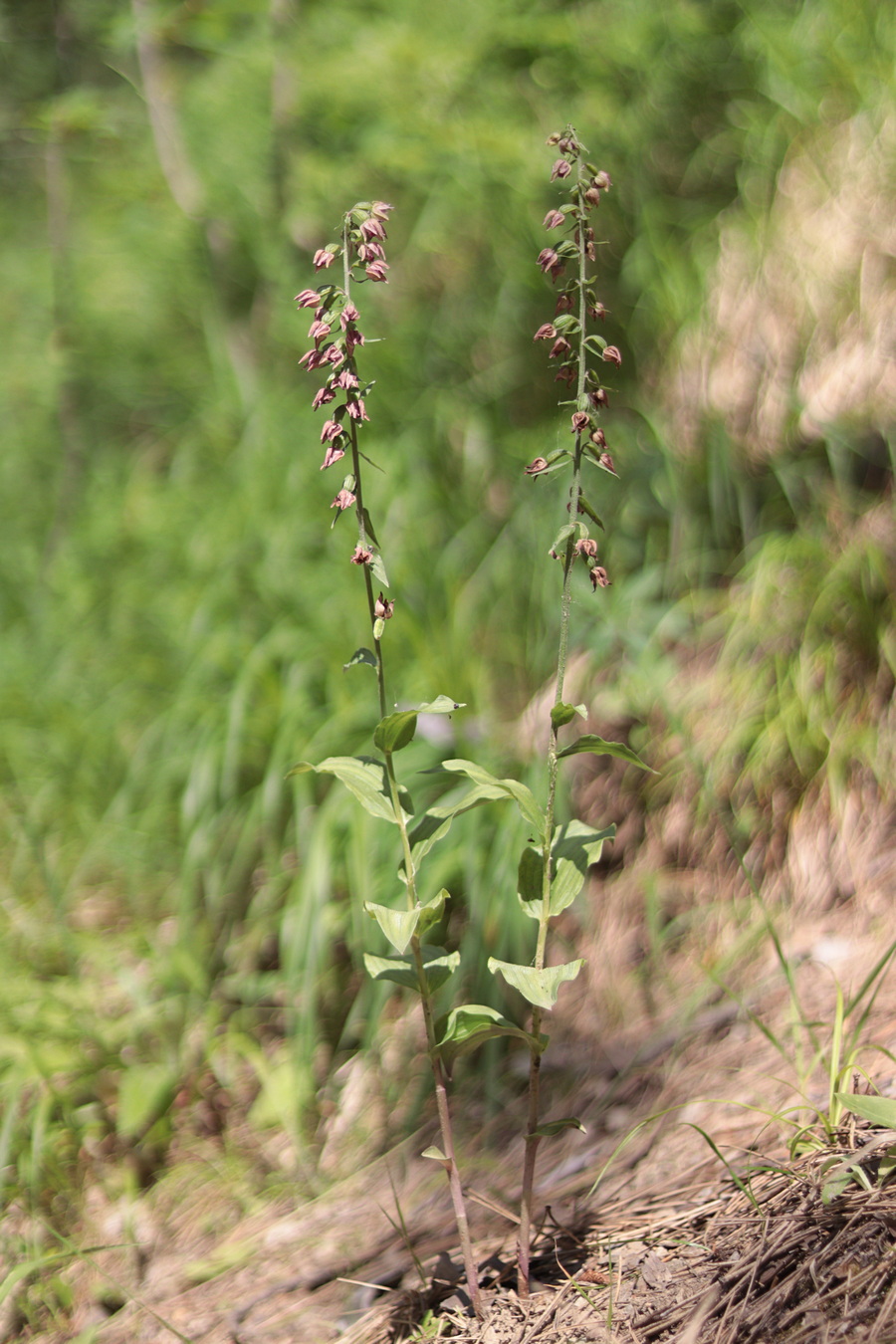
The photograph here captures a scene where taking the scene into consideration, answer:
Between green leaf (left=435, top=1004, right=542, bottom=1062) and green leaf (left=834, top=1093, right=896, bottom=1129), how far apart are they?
36cm

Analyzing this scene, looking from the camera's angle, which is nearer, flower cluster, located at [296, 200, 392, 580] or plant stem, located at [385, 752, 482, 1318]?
flower cluster, located at [296, 200, 392, 580]

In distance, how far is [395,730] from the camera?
100 cm

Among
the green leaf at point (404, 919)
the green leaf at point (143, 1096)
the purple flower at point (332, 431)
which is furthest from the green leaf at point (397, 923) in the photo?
the green leaf at point (143, 1096)

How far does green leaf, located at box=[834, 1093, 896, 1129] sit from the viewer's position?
3.41 feet

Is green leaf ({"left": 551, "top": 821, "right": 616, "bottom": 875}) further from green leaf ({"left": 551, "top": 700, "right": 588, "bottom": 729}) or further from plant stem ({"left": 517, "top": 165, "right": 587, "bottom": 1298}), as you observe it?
green leaf ({"left": 551, "top": 700, "right": 588, "bottom": 729})

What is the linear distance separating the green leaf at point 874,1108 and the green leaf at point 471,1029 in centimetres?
36

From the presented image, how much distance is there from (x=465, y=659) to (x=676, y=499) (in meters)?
0.61

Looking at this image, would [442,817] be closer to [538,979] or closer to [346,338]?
[538,979]

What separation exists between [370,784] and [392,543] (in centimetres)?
135

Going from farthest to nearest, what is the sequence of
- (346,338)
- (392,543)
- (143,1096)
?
1. (392,543)
2. (143,1096)
3. (346,338)

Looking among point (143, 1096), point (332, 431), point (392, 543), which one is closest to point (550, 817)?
point (332, 431)

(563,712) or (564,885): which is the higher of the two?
(563,712)

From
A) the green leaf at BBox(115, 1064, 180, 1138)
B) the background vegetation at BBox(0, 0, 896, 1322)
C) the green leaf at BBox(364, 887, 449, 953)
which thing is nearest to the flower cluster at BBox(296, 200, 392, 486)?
the green leaf at BBox(364, 887, 449, 953)

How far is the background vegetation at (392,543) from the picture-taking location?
1.87 meters
